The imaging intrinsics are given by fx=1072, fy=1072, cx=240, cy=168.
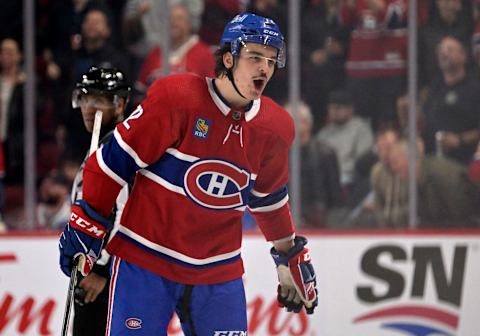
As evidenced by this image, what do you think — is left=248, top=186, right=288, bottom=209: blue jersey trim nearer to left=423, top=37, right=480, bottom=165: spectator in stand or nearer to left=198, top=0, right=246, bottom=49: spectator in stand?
left=423, top=37, right=480, bottom=165: spectator in stand

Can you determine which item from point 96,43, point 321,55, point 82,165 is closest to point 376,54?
point 321,55

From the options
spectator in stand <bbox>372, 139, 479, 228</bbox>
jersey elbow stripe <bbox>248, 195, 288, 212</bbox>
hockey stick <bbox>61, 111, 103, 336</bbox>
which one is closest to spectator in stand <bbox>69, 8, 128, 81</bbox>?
spectator in stand <bbox>372, 139, 479, 228</bbox>

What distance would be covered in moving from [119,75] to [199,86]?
2.24 feet

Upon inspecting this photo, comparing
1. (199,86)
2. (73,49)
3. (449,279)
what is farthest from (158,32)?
(199,86)

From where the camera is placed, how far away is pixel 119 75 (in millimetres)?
3318

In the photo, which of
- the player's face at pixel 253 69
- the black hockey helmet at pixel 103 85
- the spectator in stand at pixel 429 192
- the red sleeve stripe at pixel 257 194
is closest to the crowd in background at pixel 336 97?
the spectator in stand at pixel 429 192

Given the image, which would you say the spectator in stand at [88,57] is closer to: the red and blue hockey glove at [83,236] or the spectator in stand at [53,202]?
the spectator in stand at [53,202]

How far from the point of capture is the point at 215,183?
269cm

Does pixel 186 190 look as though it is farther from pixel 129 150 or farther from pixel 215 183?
pixel 129 150

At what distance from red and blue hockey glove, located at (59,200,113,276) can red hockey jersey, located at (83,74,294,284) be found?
0.09 feet

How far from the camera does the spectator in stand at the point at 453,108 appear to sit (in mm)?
4965

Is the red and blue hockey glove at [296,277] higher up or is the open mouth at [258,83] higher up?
the open mouth at [258,83]

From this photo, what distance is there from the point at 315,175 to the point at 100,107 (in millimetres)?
1945

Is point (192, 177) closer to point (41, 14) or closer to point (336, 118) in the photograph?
point (336, 118)
